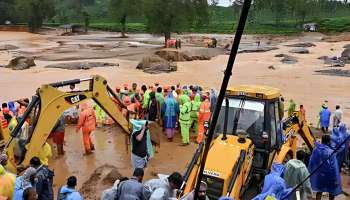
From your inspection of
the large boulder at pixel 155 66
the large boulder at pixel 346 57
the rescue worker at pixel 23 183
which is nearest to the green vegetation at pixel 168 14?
the large boulder at pixel 155 66

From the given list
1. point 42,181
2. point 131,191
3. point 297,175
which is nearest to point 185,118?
point 297,175

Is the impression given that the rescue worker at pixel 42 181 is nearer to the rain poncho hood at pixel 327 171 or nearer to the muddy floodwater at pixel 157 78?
the muddy floodwater at pixel 157 78

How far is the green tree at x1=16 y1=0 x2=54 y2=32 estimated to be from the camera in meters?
73.1

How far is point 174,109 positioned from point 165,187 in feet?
24.6

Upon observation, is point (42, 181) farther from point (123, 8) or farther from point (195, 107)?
point (123, 8)

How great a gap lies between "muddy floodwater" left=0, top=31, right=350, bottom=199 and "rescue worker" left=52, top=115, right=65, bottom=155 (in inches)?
11.5

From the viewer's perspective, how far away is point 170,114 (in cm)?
1339

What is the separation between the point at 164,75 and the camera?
32094 millimetres

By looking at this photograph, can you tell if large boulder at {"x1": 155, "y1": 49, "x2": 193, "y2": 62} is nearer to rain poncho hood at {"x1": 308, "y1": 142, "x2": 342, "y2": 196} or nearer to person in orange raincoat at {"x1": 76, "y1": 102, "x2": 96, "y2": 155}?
person in orange raincoat at {"x1": 76, "y1": 102, "x2": 96, "y2": 155}

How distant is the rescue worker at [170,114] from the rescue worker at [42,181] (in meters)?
6.28

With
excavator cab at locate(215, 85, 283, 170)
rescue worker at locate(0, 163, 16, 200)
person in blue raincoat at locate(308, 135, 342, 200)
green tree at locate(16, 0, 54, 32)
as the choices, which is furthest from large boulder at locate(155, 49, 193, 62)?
green tree at locate(16, 0, 54, 32)

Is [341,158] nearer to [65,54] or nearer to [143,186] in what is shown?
[143,186]

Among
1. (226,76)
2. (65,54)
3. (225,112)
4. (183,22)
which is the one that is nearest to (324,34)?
(183,22)

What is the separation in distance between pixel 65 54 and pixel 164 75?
1570 centimetres
